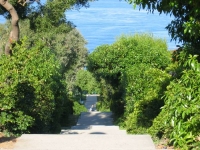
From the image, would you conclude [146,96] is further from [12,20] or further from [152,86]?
[12,20]

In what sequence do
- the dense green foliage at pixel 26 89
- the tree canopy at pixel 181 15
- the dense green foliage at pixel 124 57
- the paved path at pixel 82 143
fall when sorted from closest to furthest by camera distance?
the tree canopy at pixel 181 15 → the paved path at pixel 82 143 → the dense green foliage at pixel 26 89 → the dense green foliage at pixel 124 57

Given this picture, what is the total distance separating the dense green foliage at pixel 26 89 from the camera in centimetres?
988

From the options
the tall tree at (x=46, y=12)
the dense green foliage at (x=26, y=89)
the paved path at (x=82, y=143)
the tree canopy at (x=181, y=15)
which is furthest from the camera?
the tall tree at (x=46, y=12)

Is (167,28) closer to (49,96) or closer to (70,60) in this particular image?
(49,96)

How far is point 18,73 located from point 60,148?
11.0 ft

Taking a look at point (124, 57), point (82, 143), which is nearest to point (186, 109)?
point (82, 143)

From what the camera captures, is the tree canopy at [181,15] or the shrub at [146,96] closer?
the tree canopy at [181,15]

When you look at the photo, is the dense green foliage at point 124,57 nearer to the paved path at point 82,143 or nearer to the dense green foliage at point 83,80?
the paved path at point 82,143

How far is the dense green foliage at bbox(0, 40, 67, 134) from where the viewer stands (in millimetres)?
9883

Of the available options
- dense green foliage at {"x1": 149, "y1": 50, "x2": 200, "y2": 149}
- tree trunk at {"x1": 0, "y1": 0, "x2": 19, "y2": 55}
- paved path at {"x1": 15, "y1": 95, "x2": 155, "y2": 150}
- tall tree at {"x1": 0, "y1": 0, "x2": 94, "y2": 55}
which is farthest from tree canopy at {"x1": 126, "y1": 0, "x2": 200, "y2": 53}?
tall tree at {"x1": 0, "y1": 0, "x2": 94, "y2": 55}

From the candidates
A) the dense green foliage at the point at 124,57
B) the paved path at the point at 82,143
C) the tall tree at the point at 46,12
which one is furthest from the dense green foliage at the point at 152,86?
the tall tree at the point at 46,12

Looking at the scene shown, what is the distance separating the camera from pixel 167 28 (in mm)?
6961

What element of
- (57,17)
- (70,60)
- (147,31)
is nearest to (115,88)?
(147,31)

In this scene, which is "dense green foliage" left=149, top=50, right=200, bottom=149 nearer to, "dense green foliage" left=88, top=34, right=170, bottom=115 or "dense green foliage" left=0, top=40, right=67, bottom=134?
"dense green foliage" left=0, top=40, right=67, bottom=134
